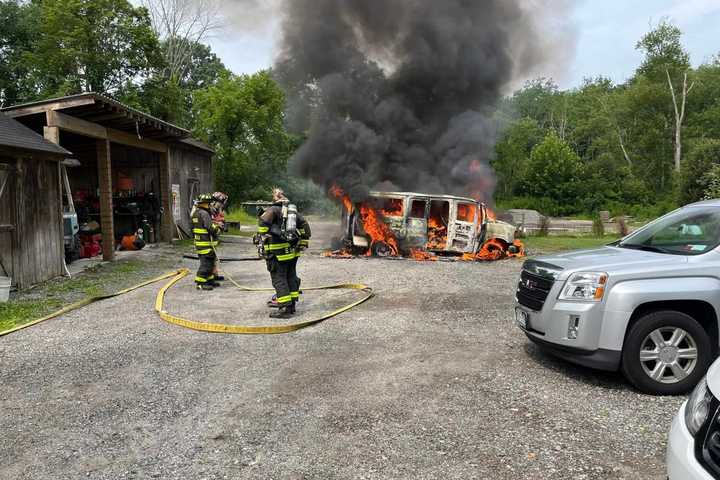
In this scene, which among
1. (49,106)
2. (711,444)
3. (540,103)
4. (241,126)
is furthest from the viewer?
(540,103)

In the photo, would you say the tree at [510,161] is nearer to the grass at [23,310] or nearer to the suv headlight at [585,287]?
the grass at [23,310]

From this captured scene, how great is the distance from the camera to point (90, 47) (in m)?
21.7

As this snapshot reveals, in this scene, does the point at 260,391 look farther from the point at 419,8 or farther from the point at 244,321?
the point at 419,8

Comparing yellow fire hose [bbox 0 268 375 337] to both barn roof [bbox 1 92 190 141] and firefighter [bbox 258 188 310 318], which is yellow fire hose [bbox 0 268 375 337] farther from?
barn roof [bbox 1 92 190 141]

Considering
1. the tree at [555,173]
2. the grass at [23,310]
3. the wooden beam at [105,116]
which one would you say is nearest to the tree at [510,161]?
the tree at [555,173]

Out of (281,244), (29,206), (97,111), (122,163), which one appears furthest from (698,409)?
(122,163)

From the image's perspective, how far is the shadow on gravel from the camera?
4.24 m

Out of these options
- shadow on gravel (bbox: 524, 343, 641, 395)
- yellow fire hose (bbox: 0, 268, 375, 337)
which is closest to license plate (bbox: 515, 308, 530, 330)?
shadow on gravel (bbox: 524, 343, 641, 395)

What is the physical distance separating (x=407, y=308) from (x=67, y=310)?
4896 mm

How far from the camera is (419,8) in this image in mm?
19531

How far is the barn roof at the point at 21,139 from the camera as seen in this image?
27.0ft

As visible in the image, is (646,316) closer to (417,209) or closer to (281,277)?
(281,277)

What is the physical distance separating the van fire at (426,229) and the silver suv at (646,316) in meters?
8.88

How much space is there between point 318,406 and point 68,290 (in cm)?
690
